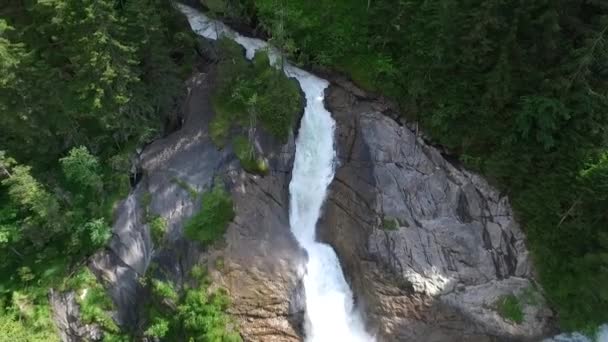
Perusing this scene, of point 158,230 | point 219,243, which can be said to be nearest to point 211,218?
point 219,243

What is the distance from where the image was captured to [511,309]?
17078mm

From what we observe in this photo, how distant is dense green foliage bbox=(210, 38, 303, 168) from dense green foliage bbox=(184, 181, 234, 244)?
2.06m

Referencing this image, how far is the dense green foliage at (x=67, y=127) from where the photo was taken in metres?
16.1

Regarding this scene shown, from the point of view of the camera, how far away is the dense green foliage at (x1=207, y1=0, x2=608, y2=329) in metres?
15.3

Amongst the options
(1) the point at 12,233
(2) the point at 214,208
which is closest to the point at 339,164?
(2) the point at 214,208

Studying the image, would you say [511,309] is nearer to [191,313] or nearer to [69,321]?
[191,313]

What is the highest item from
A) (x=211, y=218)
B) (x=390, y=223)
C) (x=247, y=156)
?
(x=247, y=156)

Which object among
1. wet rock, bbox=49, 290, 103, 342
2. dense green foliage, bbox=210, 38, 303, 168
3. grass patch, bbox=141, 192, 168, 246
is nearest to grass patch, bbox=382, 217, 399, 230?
dense green foliage, bbox=210, 38, 303, 168

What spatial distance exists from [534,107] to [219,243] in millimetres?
14550

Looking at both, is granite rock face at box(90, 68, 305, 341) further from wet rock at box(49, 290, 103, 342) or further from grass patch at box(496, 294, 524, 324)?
grass patch at box(496, 294, 524, 324)

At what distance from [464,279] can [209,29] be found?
70.6 ft

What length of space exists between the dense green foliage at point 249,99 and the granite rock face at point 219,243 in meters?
0.61

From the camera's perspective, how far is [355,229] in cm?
1908

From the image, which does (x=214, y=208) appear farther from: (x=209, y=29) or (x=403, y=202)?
(x=209, y=29)
